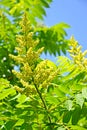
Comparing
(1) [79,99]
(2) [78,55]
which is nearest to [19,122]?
(1) [79,99]

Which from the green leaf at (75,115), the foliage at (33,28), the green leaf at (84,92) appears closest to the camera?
the green leaf at (84,92)

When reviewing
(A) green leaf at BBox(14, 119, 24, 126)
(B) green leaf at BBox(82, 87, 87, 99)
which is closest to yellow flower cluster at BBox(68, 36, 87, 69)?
(B) green leaf at BBox(82, 87, 87, 99)

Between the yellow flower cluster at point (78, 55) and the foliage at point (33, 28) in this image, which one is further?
the foliage at point (33, 28)

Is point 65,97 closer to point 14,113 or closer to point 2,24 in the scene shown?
point 14,113

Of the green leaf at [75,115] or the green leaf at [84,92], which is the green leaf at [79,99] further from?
the green leaf at [75,115]

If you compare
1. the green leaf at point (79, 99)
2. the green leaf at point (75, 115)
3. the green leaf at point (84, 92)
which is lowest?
the green leaf at point (75, 115)

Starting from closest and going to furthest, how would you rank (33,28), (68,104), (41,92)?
(68,104), (41,92), (33,28)

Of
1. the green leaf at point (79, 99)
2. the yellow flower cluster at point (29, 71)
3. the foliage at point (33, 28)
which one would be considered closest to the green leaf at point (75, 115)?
the green leaf at point (79, 99)

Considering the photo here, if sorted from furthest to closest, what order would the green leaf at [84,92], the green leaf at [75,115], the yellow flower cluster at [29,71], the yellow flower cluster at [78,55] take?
the yellow flower cluster at [78,55] → the green leaf at [75,115] → the green leaf at [84,92] → the yellow flower cluster at [29,71]

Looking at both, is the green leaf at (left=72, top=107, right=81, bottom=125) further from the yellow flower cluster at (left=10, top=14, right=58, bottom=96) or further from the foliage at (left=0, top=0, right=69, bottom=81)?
the foliage at (left=0, top=0, right=69, bottom=81)

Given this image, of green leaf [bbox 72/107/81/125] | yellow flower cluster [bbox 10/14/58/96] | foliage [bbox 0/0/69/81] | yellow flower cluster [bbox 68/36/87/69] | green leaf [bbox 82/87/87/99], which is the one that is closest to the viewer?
yellow flower cluster [bbox 10/14/58/96]

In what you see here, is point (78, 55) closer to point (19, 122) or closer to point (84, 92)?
point (84, 92)

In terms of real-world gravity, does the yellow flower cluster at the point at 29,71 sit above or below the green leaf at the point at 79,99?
above

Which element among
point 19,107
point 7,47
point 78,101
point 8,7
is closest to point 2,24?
point 7,47
